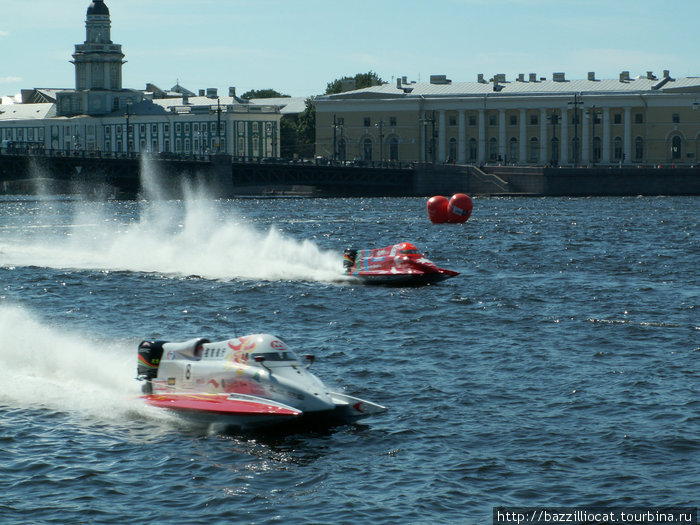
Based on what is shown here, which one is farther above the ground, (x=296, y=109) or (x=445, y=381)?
(x=296, y=109)

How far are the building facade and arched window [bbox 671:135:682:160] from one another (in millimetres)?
51352

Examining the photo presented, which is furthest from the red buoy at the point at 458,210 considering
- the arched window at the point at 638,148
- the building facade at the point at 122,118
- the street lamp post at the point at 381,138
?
the building facade at the point at 122,118

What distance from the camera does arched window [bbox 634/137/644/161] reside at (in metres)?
130

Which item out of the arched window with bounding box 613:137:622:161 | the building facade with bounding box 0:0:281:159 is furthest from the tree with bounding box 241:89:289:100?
the arched window with bounding box 613:137:622:161

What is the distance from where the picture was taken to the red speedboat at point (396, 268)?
3791cm

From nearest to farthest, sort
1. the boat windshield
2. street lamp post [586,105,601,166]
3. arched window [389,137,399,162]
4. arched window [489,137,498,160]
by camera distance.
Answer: the boat windshield
street lamp post [586,105,601,166]
arched window [489,137,498,160]
arched window [389,137,399,162]

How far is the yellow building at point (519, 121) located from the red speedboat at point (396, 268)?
87.6 metres

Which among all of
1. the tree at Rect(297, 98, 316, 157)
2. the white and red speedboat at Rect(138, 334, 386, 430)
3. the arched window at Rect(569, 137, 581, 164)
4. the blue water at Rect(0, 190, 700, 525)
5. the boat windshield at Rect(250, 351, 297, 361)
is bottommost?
the blue water at Rect(0, 190, 700, 525)

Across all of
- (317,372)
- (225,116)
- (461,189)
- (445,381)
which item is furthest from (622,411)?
(225,116)

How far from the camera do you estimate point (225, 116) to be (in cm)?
14450

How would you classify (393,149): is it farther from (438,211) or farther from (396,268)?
(396,268)

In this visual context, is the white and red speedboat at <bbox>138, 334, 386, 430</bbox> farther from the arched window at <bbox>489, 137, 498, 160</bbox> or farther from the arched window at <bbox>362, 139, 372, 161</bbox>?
the arched window at <bbox>362, 139, 372, 161</bbox>

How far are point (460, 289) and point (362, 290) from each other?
10.5 ft

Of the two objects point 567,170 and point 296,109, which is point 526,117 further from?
point 296,109
